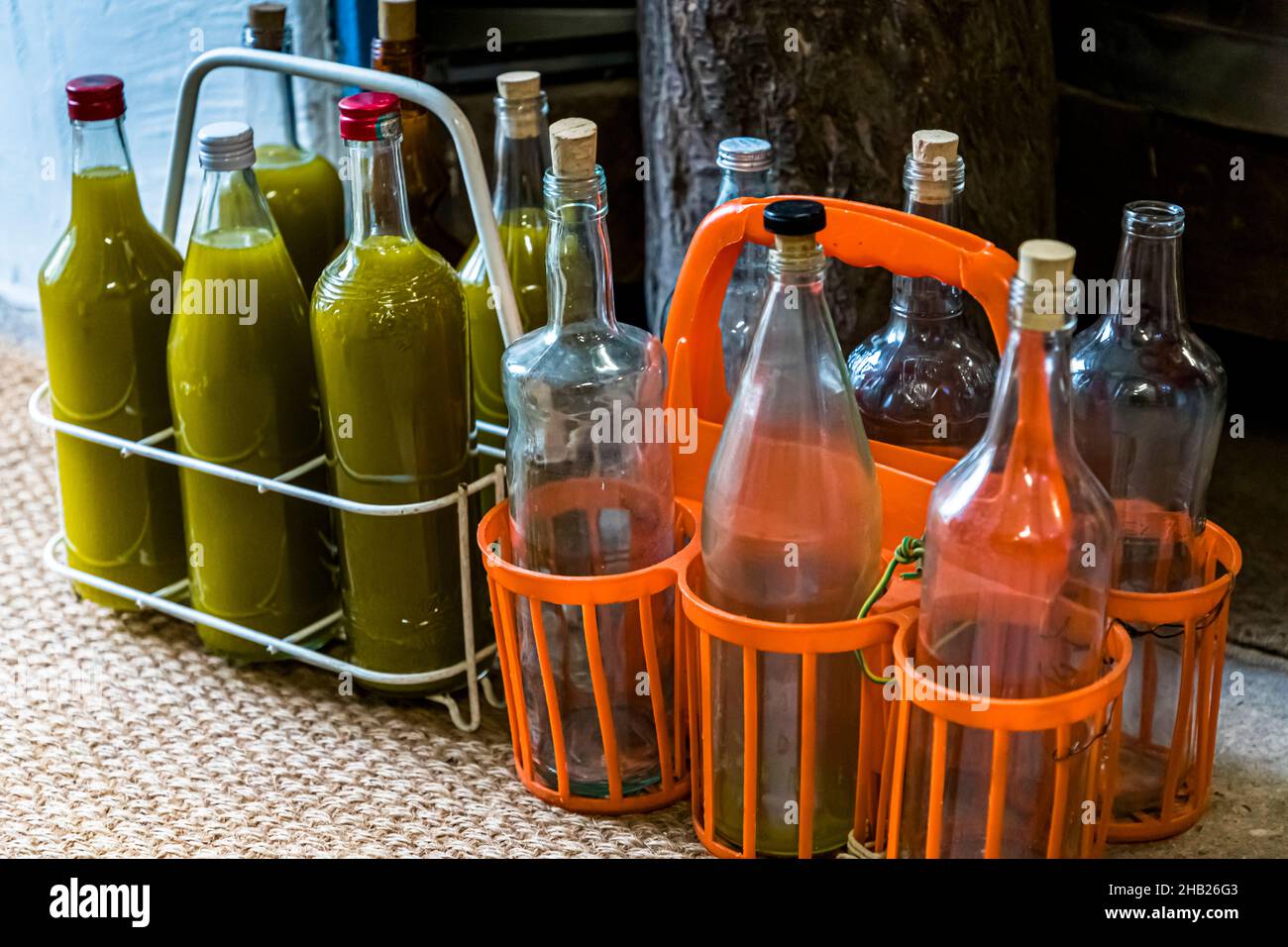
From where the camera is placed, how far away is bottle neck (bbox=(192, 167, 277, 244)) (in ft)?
2.89

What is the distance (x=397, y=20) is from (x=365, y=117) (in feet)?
0.51

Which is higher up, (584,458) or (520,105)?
(520,105)

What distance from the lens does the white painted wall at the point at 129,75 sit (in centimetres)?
126

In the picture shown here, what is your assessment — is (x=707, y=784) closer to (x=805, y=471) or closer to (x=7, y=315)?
(x=805, y=471)

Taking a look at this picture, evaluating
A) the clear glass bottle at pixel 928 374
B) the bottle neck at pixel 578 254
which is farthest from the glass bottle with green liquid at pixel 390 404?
the clear glass bottle at pixel 928 374

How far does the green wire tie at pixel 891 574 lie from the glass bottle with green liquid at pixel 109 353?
485 mm

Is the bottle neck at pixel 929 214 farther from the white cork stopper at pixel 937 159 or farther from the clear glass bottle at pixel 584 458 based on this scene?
the clear glass bottle at pixel 584 458

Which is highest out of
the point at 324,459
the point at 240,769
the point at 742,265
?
the point at 742,265

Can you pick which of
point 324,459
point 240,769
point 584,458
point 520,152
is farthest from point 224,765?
point 520,152

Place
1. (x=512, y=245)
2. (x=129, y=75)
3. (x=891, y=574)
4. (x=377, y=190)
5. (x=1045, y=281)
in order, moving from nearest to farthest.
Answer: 1. (x=1045, y=281)
2. (x=891, y=574)
3. (x=377, y=190)
4. (x=512, y=245)
5. (x=129, y=75)

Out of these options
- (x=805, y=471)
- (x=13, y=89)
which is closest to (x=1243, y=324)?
(x=805, y=471)

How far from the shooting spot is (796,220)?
26.3 inches

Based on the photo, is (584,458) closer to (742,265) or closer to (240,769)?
(742,265)

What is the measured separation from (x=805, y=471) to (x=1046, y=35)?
551 mm
